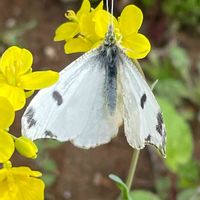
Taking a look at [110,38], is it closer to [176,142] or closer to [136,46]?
[136,46]

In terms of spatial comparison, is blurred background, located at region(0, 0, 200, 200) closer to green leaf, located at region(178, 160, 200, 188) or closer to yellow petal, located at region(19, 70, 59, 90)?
green leaf, located at region(178, 160, 200, 188)

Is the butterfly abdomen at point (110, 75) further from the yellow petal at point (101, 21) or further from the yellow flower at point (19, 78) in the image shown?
the yellow flower at point (19, 78)

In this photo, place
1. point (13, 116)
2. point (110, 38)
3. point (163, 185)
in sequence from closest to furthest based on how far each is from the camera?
point (13, 116) → point (110, 38) → point (163, 185)

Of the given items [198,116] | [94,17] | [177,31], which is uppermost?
[94,17]

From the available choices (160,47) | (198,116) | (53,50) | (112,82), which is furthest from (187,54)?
(112,82)

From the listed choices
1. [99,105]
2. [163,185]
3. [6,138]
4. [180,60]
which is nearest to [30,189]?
[6,138]

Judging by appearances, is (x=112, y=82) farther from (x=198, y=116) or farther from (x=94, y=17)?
(x=198, y=116)
